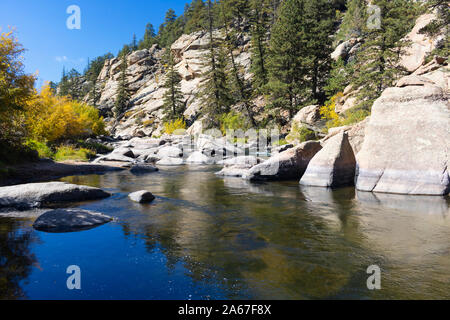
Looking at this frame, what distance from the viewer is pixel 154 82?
75.8 meters

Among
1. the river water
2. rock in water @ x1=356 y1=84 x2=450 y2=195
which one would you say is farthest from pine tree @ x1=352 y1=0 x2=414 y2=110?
the river water

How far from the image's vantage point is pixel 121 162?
72.1 feet

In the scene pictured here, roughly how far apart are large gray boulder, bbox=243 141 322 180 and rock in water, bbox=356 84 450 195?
3.10 m

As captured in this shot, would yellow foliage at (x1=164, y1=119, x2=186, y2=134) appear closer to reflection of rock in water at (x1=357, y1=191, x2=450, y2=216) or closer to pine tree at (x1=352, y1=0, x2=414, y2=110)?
pine tree at (x1=352, y1=0, x2=414, y2=110)

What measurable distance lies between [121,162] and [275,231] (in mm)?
18123

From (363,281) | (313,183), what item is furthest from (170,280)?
(313,183)

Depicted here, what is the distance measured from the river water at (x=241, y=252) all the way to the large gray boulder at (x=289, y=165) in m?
4.74

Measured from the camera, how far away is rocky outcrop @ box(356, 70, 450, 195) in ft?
31.5

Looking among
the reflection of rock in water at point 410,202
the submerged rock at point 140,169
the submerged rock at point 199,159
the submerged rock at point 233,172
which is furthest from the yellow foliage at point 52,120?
the reflection of rock in water at point 410,202

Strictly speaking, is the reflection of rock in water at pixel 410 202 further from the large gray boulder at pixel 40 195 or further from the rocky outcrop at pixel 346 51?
the rocky outcrop at pixel 346 51

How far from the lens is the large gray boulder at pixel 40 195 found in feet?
27.7

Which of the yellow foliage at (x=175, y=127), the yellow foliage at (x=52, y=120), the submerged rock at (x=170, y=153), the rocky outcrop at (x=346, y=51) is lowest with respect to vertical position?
the submerged rock at (x=170, y=153)
